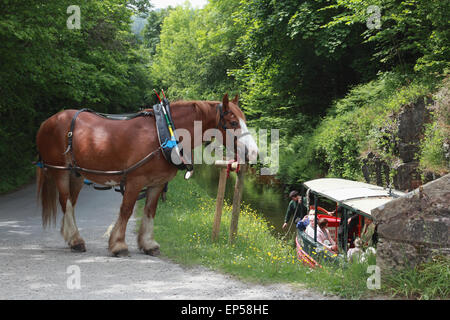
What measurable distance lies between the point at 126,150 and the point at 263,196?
52.4 ft

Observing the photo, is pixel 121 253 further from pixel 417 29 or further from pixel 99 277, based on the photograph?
pixel 417 29

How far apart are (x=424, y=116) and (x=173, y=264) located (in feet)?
40.9

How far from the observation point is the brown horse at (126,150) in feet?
23.7

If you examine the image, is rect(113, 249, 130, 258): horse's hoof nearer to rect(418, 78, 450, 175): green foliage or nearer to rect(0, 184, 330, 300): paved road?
rect(0, 184, 330, 300): paved road

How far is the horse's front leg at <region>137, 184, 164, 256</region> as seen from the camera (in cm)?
757

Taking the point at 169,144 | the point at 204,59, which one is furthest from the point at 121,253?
the point at 204,59

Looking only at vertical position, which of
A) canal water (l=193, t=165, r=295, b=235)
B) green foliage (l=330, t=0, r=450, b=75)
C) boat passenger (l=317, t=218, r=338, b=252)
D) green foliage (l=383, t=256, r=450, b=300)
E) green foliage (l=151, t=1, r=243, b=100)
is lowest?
canal water (l=193, t=165, r=295, b=235)

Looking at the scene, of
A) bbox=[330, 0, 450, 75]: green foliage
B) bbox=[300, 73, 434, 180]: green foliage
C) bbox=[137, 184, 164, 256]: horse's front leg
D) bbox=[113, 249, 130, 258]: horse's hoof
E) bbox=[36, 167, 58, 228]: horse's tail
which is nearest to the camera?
bbox=[113, 249, 130, 258]: horse's hoof

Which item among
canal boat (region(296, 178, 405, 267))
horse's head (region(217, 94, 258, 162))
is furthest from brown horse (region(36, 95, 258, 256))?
canal boat (region(296, 178, 405, 267))

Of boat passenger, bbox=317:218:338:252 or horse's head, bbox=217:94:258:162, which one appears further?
boat passenger, bbox=317:218:338:252

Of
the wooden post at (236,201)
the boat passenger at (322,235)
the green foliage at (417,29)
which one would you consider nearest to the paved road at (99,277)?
the wooden post at (236,201)

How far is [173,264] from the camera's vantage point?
7.05m

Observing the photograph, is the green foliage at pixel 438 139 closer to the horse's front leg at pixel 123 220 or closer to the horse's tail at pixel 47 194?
the horse's front leg at pixel 123 220

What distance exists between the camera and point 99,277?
608cm
